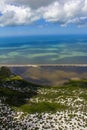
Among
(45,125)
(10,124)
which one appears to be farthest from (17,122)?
(45,125)

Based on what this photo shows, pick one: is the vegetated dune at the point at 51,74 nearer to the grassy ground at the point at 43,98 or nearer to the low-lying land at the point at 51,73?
the low-lying land at the point at 51,73

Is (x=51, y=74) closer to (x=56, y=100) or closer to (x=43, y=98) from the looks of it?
(x=43, y=98)

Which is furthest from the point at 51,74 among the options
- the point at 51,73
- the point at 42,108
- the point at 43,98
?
the point at 42,108

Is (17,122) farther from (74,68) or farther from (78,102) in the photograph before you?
(74,68)

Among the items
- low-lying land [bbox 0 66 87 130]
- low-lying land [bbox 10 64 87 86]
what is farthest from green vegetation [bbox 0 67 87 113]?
low-lying land [bbox 10 64 87 86]

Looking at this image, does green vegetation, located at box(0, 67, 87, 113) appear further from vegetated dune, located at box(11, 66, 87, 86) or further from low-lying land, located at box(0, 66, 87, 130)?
vegetated dune, located at box(11, 66, 87, 86)

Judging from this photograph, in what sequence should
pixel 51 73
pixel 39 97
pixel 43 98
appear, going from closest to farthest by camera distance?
pixel 43 98 < pixel 39 97 < pixel 51 73

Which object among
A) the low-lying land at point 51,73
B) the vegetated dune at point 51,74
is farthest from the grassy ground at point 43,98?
the vegetated dune at point 51,74
